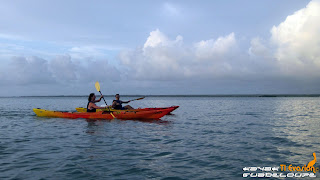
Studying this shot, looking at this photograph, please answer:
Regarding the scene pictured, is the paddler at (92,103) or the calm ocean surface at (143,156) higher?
the paddler at (92,103)

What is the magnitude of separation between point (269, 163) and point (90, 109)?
16.1 meters

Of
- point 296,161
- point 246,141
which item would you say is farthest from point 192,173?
point 246,141

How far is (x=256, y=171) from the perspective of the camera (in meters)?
7.12

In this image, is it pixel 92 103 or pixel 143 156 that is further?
pixel 92 103

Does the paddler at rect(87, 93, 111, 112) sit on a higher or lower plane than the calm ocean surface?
higher

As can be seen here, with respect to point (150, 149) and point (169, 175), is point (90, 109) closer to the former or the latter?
point (150, 149)

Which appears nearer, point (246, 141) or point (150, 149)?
point (150, 149)

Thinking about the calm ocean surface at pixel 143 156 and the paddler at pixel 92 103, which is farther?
the paddler at pixel 92 103

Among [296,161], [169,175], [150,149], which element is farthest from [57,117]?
[296,161]

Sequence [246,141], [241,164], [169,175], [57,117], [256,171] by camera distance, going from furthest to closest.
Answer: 1. [57,117]
2. [246,141]
3. [241,164]
4. [256,171]
5. [169,175]

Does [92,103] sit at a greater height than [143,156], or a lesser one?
greater

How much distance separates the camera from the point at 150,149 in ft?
32.1

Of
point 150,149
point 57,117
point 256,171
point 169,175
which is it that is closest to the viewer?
point 169,175

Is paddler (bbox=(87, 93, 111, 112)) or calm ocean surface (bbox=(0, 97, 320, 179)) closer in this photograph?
calm ocean surface (bbox=(0, 97, 320, 179))
